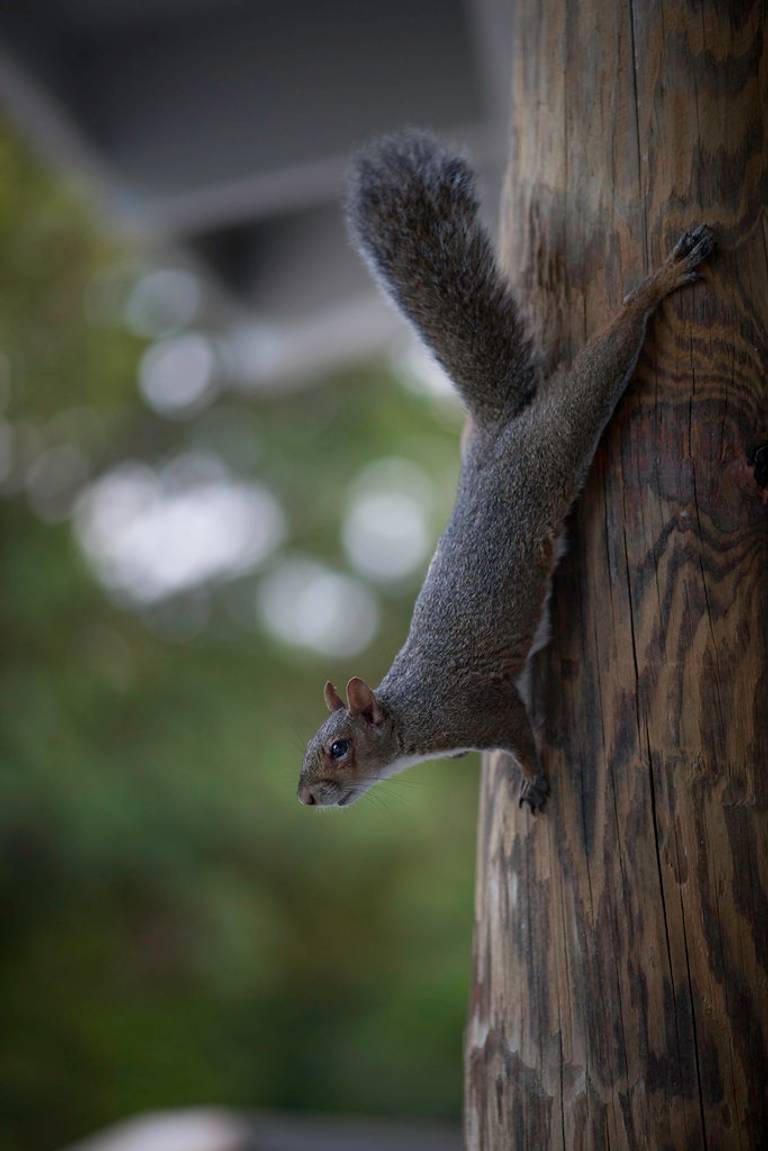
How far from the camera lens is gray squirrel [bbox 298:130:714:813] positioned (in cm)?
170

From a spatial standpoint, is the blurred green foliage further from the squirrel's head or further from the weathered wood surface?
the weathered wood surface

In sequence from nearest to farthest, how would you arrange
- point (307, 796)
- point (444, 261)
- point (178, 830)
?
point (444, 261)
point (307, 796)
point (178, 830)

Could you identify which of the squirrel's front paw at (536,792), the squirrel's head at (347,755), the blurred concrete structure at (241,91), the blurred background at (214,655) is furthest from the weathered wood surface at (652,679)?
the blurred background at (214,655)

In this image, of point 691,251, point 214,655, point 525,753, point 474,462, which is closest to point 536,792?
point 525,753

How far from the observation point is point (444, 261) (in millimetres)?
1794

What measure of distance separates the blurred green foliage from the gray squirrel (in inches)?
153

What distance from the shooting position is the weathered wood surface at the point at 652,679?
1512 millimetres

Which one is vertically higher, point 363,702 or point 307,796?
point 363,702

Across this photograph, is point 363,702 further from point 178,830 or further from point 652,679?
point 178,830

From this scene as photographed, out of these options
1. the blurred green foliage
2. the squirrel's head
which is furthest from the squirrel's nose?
the blurred green foliage

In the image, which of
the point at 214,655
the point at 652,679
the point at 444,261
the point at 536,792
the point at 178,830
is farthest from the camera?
the point at 214,655

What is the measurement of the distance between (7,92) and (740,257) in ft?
8.89

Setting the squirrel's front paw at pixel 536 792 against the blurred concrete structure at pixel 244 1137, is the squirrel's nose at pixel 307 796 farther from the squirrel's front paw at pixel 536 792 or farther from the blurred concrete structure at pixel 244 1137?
the blurred concrete structure at pixel 244 1137

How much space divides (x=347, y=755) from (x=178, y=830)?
4.08 metres
